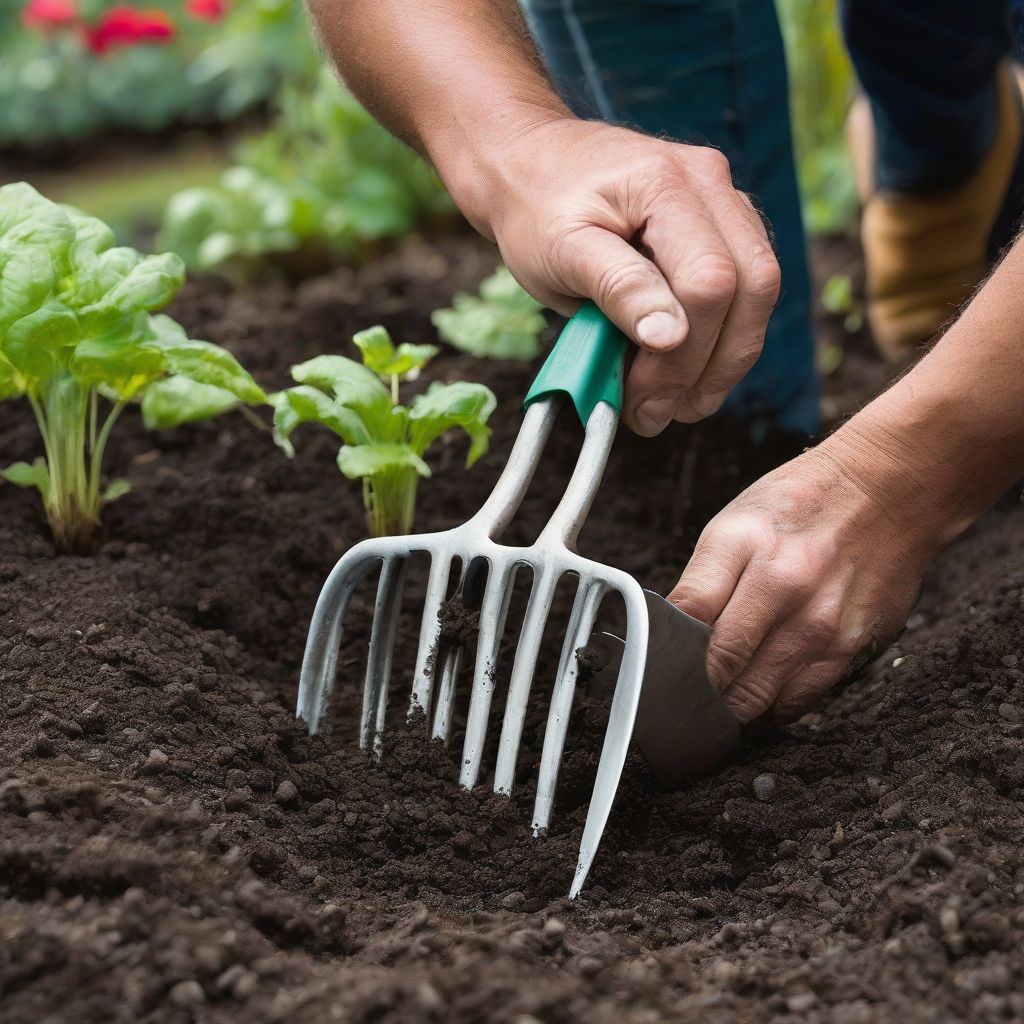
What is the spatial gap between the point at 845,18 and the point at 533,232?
167 centimetres

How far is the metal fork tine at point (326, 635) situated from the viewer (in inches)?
65.6

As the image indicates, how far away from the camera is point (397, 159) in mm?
4109

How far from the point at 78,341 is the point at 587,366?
0.83m

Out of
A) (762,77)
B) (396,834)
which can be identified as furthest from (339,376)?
(762,77)

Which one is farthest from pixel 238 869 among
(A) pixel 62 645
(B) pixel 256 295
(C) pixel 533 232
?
(B) pixel 256 295

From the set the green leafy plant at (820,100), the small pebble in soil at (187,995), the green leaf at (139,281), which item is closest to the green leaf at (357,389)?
the green leaf at (139,281)

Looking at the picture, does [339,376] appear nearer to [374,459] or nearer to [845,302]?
[374,459]

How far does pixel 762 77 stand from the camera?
2805mm

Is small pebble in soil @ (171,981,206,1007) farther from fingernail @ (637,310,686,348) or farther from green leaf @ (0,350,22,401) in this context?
green leaf @ (0,350,22,401)

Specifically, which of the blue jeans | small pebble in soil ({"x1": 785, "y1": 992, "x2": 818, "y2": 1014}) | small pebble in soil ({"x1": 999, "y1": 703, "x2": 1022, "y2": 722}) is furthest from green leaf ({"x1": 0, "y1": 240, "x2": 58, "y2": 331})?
small pebble in soil ({"x1": 999, "y1": 703, "x2": 1022, "y2": 722})

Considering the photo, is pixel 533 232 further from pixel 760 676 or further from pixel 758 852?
pixel 758 852

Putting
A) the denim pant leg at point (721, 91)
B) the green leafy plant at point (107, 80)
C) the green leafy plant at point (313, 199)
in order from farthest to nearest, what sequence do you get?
the green leafy plant at point (107, 80), the green leafy plant at point (313, 199), the denim pant leg at point (721, 91)

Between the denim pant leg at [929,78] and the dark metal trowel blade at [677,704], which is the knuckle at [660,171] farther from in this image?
the denim pant leg at [929,78]

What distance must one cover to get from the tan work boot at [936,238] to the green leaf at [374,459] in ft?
6.18
